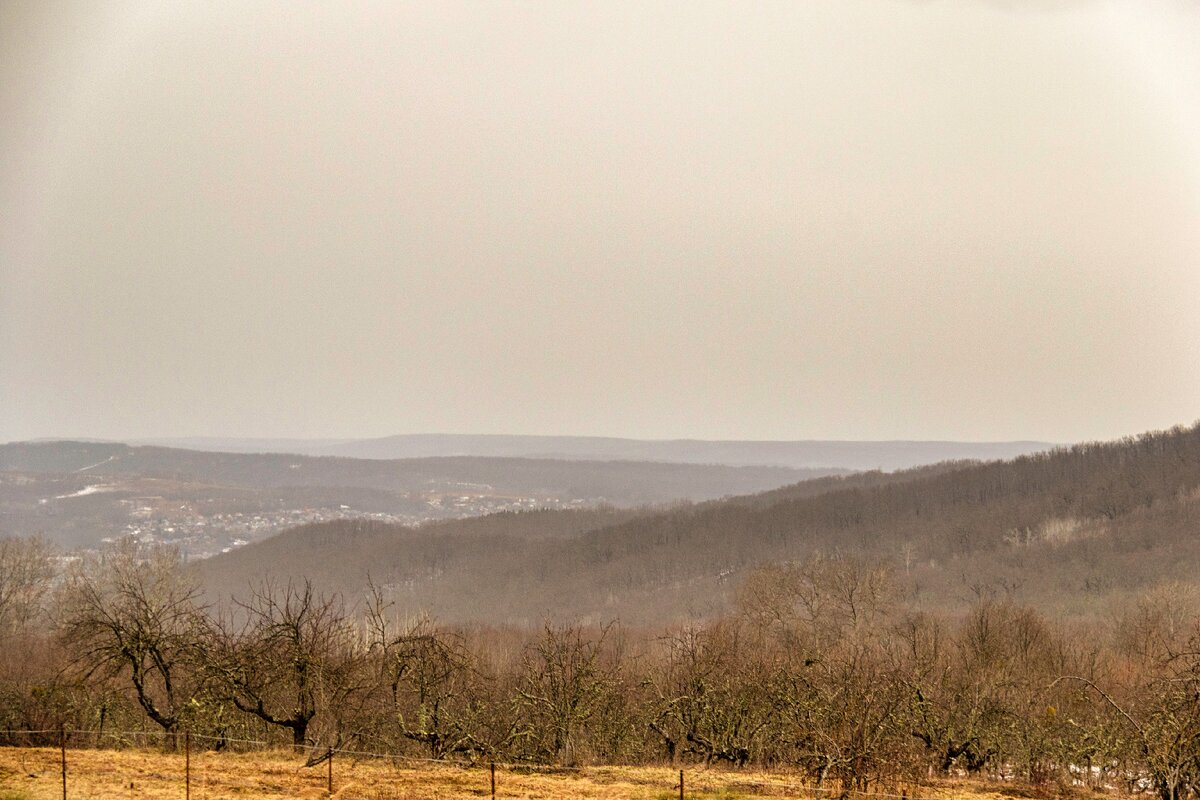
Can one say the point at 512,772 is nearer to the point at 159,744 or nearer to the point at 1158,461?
the point at 159,744

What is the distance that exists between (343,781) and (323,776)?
0.78 meters

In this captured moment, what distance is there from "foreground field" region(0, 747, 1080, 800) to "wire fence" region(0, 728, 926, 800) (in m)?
0.03

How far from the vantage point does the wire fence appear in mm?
24141

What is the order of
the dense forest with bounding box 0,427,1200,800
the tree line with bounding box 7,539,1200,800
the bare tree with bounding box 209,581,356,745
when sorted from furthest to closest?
the bare tree with bounding box 209,581,356,745
the dense forest with bounding box 0,427,1200,800
the tree line with bounding box 7,539,1200,800

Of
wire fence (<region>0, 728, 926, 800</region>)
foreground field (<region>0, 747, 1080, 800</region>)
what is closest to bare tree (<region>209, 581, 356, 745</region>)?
wire fence (<region>0, 728, 926, 800</region>)

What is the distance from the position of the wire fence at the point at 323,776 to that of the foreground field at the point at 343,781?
3cm

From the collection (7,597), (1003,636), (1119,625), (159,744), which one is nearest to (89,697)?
(159,744)

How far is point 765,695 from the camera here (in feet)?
117

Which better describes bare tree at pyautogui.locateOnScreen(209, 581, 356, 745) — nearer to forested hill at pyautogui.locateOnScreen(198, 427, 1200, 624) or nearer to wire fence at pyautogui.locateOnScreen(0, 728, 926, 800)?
wire fence at pyautogui.locateOnScreen(0, 728, 926, 800)

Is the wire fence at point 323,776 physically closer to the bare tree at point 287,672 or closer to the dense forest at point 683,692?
the dense forest at point 683,692

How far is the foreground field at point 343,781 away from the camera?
23.9 m

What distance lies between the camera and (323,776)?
26.4m

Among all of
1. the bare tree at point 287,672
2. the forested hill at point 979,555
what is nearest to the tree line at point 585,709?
the bare tree at point 287,672

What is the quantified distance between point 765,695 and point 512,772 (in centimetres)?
1048
